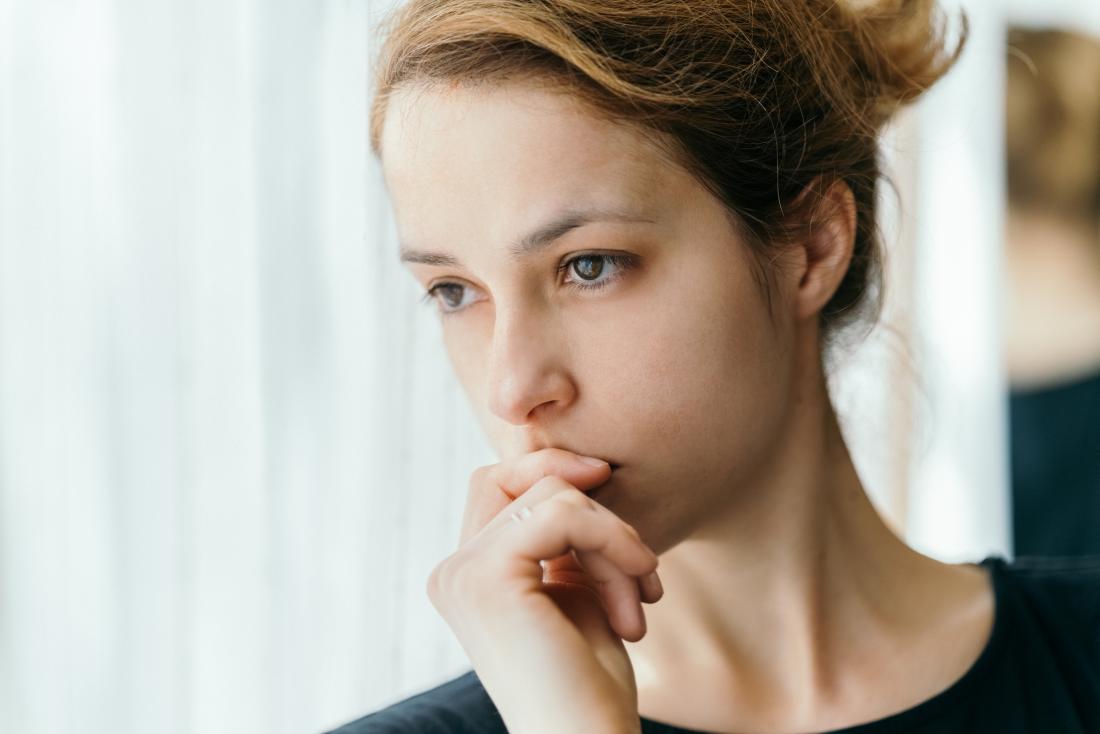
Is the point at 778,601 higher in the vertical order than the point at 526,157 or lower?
lower

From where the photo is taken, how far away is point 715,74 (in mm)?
1101

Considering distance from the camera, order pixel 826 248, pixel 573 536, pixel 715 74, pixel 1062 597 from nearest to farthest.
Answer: pixel 573 536 < pixel 715 74 < pixel 826 248 < pixel 1062 597

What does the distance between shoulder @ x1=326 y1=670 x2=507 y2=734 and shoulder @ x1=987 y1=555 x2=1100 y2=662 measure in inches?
26.0

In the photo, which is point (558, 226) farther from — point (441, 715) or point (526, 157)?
point (441, 715)

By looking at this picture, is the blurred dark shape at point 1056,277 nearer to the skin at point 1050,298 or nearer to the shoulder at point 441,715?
the skin at point 1050,298

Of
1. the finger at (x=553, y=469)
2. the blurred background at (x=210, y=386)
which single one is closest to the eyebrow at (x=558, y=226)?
the finger at (x=553, y=469)

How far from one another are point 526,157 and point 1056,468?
2.37 m

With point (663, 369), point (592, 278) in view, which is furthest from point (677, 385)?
point (592, 278)

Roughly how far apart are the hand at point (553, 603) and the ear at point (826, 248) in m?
0.33

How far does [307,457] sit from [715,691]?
71 centimetres

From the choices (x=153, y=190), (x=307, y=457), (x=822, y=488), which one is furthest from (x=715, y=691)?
(x=153, y=190)

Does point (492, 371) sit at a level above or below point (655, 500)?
above

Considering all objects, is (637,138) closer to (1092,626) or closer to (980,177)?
(1092,626)

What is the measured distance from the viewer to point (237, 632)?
1.58m
